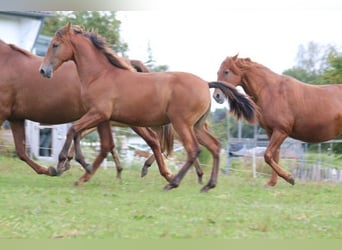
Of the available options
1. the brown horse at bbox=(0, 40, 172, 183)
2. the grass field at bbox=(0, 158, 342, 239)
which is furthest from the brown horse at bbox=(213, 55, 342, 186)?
the brown horse at bbox=(0, 40, 172, 183)

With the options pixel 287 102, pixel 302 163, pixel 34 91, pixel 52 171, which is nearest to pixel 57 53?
pixel 34 91

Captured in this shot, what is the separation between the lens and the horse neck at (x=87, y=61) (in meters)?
9.48

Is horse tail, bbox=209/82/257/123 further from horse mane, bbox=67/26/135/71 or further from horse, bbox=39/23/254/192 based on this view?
horse mane, bbox=67/26/135/71

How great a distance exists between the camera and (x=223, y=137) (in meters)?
20.4

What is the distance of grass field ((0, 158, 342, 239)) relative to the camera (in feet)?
18.8

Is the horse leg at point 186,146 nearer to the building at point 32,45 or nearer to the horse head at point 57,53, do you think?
the horse head at point 57,53

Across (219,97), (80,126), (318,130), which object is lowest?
(318,130)

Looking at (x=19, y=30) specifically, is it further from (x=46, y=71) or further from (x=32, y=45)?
(x=46, y=71)

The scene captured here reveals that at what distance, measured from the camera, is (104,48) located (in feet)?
31.9

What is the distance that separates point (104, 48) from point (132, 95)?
0.93 meters

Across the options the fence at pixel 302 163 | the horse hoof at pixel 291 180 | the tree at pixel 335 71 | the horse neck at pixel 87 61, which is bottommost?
the fence at pixel 302 163

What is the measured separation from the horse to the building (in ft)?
24.1

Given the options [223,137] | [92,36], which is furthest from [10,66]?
[223,137]

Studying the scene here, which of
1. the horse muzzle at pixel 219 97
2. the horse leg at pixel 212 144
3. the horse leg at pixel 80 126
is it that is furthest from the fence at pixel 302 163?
the horse leg at pixel 80 126
